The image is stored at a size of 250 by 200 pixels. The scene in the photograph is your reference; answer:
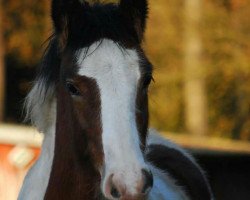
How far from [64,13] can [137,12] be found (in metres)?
0.44

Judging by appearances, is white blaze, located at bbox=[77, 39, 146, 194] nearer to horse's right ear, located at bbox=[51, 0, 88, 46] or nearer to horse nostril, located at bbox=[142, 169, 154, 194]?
horse nostril, located at bbox=[142, 169, 154, 194]

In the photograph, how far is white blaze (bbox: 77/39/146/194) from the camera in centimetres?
487

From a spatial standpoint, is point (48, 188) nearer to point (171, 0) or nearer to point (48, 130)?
point (48, 130)

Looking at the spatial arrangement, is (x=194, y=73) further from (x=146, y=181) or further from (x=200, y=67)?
A: (x=146, y=181)

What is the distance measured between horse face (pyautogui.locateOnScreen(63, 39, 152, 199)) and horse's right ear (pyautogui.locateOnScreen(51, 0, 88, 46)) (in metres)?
0.20

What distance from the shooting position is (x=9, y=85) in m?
26.2

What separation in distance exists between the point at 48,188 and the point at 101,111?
0.79 metres

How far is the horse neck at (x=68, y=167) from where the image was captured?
5.34m

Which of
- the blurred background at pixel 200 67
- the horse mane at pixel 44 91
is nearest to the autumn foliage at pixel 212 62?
the blurred background at pixel 200 67

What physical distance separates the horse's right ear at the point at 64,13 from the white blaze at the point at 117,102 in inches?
10.6

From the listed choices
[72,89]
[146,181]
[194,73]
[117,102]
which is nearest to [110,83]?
[117,102]

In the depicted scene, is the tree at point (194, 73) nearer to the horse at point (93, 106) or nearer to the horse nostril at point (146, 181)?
the horse at point (93, 106)

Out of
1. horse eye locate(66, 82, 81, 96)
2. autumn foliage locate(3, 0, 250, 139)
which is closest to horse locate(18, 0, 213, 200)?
horse eye locate(66, 82, 81, 96)

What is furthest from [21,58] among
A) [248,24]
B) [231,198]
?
[231,198]
